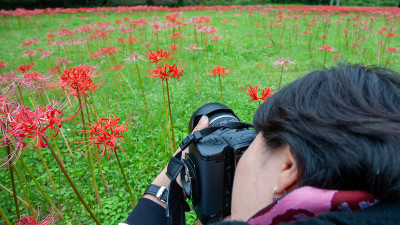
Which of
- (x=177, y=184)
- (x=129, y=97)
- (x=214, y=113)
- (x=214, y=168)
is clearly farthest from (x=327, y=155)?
(x=129, y=97)

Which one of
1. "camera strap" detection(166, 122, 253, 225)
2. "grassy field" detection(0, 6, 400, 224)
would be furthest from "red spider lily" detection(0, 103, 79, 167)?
"camera strap" detection(166, 122, 253, 225)

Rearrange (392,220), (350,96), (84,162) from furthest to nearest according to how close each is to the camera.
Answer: (84,162) → (350,96) → (392,220)

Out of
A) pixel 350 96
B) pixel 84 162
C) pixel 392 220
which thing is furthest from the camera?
pixel 84 162

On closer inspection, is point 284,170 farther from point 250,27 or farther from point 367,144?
point 250,27

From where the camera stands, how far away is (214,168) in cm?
71

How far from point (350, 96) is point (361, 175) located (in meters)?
0.13

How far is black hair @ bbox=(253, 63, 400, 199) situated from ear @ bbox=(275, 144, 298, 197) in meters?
0.02

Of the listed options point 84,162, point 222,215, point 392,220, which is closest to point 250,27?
point 84,162

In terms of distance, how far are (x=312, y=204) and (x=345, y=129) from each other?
12 centimetres

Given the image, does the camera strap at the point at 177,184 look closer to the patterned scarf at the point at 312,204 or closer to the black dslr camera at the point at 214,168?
Result: the black dslr camera at the point at 214,168

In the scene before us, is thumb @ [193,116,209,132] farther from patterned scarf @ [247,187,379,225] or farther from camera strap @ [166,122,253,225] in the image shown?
patterned scarf @ [247,187,379,225]

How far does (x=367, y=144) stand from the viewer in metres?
0.38

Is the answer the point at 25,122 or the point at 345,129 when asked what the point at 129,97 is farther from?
the point at 345,129

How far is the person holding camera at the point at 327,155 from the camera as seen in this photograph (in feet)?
1.19
